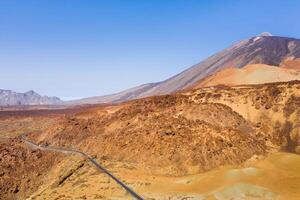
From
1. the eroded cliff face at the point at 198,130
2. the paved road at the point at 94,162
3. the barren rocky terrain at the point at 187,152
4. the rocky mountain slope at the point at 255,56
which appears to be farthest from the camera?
the rocky mountain slope at the point at 255,56

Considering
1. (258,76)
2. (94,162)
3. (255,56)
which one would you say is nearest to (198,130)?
(94,162)

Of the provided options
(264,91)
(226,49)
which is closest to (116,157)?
(264,91)

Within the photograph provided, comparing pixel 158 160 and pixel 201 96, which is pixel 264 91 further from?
pixel 158 160

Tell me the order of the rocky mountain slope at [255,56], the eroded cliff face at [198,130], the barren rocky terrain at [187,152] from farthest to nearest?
the rocky mountain slope at [255,56]
the eroded cliff face at [198,130]
the barren rocky terrain at [187,152]

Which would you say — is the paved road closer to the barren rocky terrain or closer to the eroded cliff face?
the barren rocky terrain

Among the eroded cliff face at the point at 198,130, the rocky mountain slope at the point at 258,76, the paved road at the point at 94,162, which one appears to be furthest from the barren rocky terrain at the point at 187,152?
the rocky mountain slope at the point at 258,76

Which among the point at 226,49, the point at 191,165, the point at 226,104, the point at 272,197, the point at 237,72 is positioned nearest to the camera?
the point at 272,197

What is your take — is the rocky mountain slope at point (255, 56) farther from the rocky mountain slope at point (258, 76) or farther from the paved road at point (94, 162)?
the paved road at point (94, 162)

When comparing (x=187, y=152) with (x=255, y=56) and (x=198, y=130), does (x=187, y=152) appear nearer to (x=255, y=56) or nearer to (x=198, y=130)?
(x=198, y=130)
